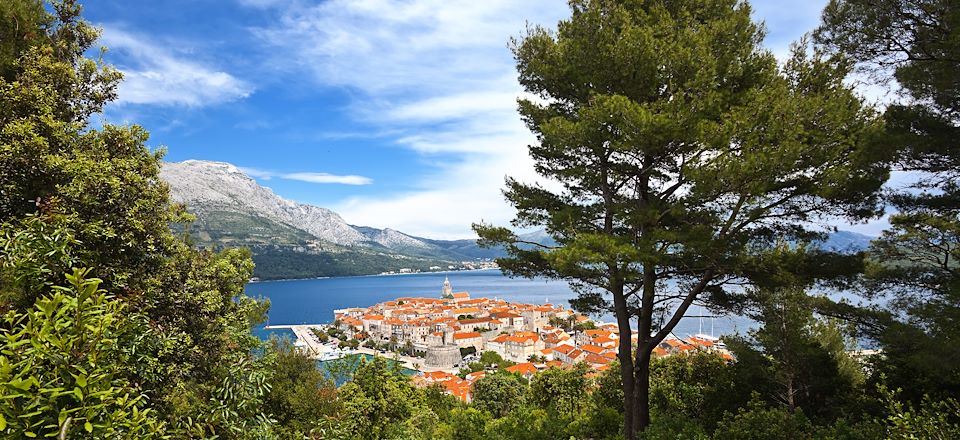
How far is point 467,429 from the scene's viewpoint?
31.7 ft

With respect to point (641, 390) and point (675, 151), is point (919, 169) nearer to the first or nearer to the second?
point (675, 151)

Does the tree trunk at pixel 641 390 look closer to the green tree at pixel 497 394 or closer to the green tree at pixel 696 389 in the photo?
the green tree at pixel 696 389

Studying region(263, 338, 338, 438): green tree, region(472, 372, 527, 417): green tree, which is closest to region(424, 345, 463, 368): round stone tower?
region(472, 372, 527, 417): green tree

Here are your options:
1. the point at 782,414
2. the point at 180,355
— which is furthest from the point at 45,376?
the point at 782,414

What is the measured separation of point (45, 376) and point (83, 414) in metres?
0.18

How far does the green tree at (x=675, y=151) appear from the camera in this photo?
5.78m

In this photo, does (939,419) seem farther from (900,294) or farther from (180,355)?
(180,355)

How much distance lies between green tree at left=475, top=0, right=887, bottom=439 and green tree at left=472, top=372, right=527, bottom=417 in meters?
17.6

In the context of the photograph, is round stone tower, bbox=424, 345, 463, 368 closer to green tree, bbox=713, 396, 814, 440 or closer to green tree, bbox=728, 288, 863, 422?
green tree, bbox=728, 288, 863, 422

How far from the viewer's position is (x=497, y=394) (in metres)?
24.5

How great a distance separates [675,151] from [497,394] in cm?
2070

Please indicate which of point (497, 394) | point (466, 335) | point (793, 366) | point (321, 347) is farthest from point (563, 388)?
point (321, 347)

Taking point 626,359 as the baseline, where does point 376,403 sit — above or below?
below

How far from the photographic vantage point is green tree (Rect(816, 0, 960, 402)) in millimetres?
5133
